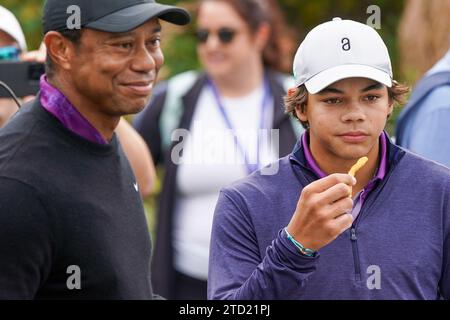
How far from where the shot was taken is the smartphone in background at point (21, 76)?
437cm

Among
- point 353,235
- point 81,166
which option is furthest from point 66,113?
point 353,235

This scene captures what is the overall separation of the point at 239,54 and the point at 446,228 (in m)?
2.93

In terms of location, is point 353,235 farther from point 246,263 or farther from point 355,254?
point 246,263

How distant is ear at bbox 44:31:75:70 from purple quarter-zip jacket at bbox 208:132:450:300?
29.2 inches

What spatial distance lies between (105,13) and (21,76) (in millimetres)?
812

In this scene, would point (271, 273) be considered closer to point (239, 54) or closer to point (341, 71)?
point (341, 71)

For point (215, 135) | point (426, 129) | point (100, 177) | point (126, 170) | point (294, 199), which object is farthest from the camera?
point (215, 135)

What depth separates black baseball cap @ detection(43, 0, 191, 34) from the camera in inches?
144

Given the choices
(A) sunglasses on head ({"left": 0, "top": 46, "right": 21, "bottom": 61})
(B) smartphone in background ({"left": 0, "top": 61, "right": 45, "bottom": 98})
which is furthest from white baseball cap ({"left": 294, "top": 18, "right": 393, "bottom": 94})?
(A) sunglasses on head ({"left": 0, "top": 46, "right": 21, "bottom": 61})

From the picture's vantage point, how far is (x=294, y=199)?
3.28 m

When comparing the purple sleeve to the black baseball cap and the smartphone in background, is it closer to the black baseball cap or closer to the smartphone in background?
the black baseball cap

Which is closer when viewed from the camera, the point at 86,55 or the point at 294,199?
the point at 294,199
